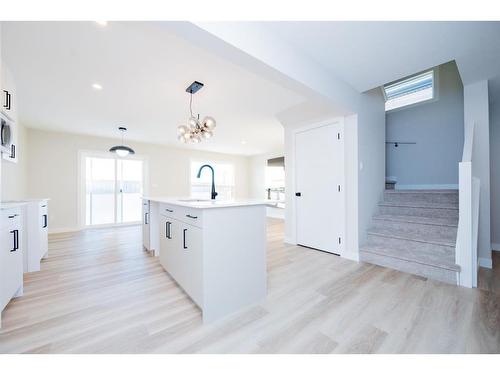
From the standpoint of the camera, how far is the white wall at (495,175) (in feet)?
10.4

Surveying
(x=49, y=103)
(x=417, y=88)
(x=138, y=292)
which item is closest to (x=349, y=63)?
(x=417, y=88)

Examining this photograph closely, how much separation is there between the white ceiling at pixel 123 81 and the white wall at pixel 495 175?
302 centimetres

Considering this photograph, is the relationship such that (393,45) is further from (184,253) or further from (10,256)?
(10,256)

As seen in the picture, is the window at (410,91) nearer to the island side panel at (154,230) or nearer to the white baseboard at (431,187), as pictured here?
the white baseboard at (431,187)

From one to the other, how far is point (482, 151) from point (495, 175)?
1098mm

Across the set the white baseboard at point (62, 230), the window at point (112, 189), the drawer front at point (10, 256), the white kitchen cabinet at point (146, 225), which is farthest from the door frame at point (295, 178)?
the white baseboard at point (62, 230)

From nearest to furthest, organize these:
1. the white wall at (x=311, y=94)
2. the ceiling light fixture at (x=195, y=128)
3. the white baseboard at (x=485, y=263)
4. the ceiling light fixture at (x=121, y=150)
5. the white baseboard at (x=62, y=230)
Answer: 1. the white wall at (x=311, y=94)
2. the white baseboard at (x=485, y=263)
3. the ceiling light fixture at (x=195, y=128)
4. the ceiling light fixture at (x=121, y=150)
5. the white baseboard at (x=62, y=230)

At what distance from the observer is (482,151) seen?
2.59m

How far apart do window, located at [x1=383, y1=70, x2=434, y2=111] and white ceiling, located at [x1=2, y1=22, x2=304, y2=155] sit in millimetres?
2211

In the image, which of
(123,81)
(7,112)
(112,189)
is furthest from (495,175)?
(112,189)

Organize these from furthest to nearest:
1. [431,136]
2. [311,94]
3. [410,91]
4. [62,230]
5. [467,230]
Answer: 1. [62,230]
2. [410,91]
3. [431,136]
4. [311,94]
5. [467,230]

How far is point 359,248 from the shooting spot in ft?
9.28

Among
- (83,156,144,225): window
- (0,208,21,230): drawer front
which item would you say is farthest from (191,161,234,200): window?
(0,208,21,230): drawer front
